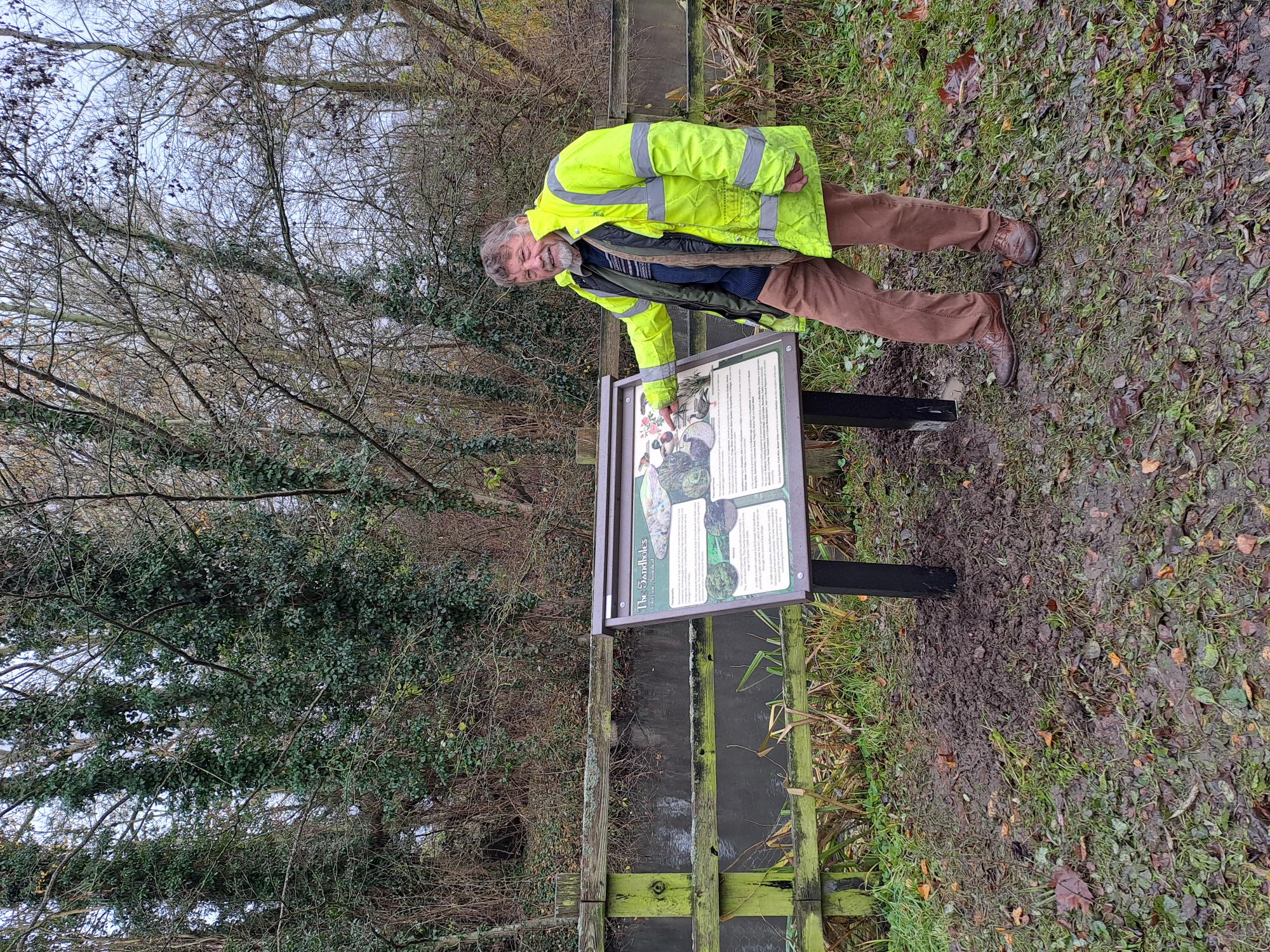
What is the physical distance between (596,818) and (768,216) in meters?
3.93

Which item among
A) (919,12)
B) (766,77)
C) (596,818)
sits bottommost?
(596,818)

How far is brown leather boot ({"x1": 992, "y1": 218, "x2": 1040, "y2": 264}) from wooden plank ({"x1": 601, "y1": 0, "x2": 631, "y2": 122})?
3858 mm

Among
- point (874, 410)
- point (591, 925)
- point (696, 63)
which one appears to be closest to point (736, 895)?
point (591, 925)

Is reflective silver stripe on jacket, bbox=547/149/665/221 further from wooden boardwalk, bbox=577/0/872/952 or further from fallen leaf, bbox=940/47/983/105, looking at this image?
wooden boardwalk, bbox=577/0/872/952

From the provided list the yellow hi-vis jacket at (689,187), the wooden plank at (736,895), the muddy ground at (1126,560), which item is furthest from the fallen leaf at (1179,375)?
the wooden plank at (736,895)

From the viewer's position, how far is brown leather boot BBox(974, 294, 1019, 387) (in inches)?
138

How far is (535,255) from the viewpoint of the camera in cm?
309

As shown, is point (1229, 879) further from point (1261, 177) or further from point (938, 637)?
point (1261, 177)

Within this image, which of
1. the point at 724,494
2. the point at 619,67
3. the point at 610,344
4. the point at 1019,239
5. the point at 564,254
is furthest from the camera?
the point at 619,67

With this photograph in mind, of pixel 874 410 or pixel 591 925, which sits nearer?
pixel 874 410

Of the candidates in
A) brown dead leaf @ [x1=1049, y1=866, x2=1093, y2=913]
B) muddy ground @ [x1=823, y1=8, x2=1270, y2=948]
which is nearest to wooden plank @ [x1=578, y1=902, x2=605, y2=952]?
muddy ground @ [x1=823, y1=8, x2=1270, y2=948]

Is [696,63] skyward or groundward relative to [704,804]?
skyward

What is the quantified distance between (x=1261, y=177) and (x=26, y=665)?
830cm

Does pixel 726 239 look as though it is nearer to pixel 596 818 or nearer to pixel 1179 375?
pixel 1179 375
